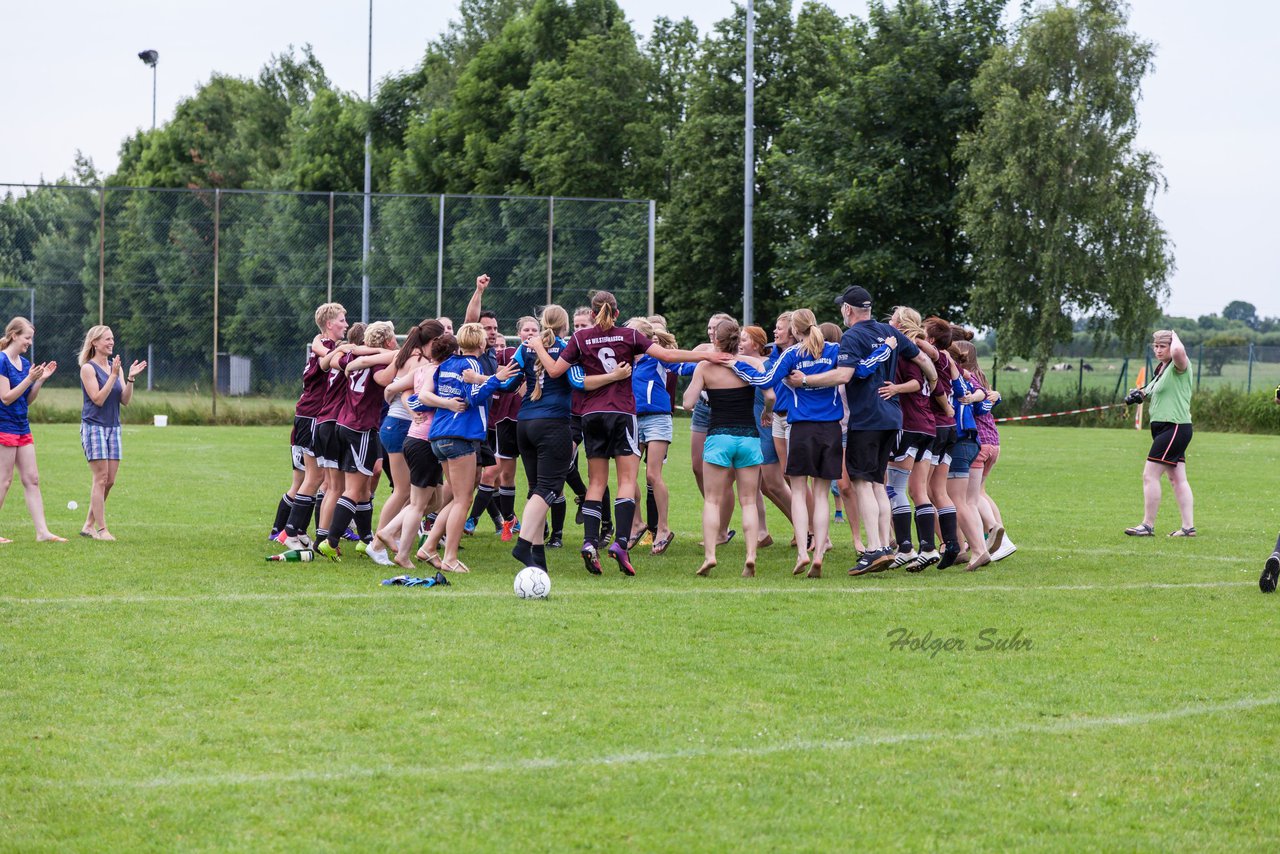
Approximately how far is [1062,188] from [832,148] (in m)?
7.63

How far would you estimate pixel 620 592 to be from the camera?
9008 mm

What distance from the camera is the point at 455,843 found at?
4340mm

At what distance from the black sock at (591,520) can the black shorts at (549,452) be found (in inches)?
11.8

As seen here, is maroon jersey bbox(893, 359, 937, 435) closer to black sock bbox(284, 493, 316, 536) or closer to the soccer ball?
the soccer ball

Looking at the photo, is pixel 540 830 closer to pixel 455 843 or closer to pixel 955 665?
pixel 455 843

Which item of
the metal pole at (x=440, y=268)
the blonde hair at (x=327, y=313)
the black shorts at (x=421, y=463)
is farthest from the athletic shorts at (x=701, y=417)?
the metal pole at (x=440, y=268)

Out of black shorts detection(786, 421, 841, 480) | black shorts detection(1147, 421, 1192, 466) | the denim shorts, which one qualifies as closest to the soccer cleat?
the denim shorts

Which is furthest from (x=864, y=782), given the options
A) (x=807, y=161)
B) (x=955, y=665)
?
(x=807, y=161)

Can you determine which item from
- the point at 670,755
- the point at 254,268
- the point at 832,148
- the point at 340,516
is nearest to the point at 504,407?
the point at 340,516

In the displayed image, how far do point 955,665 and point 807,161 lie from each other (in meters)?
36.4

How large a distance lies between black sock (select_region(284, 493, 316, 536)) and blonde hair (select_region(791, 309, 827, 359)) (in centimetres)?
403

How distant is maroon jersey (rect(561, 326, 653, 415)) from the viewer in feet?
30.8

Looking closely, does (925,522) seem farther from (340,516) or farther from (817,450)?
(340,516)

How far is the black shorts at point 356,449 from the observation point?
10.2m
